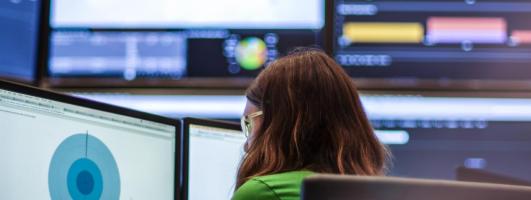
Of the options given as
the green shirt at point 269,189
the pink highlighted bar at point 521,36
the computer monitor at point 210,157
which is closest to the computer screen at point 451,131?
the pink highlighted bar at point 521,36

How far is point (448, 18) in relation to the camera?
98.4 inches

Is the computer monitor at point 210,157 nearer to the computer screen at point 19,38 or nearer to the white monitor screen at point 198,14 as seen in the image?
the white monitor screen at point 198,14

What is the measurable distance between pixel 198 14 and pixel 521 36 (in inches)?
43.5

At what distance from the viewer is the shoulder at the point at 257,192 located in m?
1.20

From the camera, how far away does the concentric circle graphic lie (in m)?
2.52

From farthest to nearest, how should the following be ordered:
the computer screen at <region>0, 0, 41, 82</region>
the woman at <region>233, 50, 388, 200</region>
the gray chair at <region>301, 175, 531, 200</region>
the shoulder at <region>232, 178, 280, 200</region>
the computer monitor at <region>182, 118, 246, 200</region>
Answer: the computer screen at <region>0, 0, 41, 82</region>
the computer monitor at <region>182, 118, 246, 200</region>
the woman at <region>233, 50, 388, 200</region>
the shoulder at <region>232, 178, 280, 200</region>
the gray chair at <region>301, 175, 531, 200</region>

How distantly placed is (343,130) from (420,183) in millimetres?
566

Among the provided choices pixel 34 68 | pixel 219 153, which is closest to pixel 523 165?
pixel 219 153

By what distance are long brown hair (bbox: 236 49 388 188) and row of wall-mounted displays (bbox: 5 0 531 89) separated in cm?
113

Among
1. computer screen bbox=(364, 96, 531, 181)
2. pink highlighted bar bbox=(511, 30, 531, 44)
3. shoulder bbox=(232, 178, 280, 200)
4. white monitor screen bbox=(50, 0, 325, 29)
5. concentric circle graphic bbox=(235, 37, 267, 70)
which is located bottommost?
computer screen bbox=(364, 96, 531, 181)

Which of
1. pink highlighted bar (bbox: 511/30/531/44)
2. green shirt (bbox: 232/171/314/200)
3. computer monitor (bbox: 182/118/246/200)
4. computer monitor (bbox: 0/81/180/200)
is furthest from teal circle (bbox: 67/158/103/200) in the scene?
pink highlighted bar (bbox: 511/30/531/44)

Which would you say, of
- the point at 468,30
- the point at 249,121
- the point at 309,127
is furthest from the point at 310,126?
the point at 468,30

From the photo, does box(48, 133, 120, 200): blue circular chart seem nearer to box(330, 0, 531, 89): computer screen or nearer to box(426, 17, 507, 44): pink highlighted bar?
box(330, 0, 531, 89): computer screen

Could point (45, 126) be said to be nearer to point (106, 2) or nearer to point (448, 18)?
point (106, 2)
